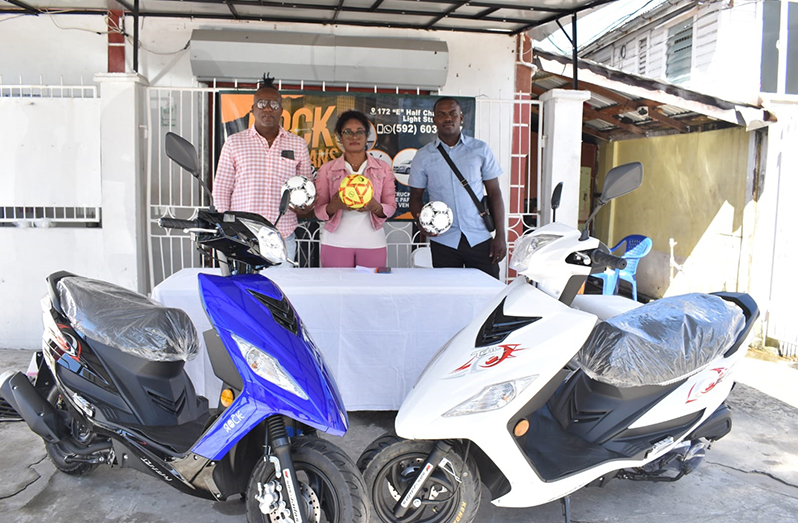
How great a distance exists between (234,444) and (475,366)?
862 millimetres

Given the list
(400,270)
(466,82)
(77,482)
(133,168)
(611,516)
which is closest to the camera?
(611,516)

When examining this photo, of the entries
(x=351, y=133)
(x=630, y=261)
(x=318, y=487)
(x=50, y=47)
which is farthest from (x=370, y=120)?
(x=318, y=487)

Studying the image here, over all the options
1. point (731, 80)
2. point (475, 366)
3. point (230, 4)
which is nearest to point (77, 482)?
point (475, 366)

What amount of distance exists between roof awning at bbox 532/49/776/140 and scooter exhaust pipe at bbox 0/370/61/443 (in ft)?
17.8

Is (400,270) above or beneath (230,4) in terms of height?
beneath

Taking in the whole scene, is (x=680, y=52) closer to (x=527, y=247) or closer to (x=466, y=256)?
(x=466, y=256)

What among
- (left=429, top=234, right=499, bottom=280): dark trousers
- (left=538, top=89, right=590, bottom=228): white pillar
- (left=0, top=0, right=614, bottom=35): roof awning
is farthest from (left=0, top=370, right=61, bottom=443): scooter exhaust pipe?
(left=538, top=89, right=590, bottom=228): white pillar

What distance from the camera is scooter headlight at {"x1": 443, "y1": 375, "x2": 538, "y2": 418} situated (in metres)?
2.14

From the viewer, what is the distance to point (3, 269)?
199 inches

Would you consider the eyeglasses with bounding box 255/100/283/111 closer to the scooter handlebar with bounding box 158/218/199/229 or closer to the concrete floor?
the scooter handlebar with bounding box 158/218/199/229

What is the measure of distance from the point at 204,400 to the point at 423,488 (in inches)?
43.3

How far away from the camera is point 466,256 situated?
14.0 ft

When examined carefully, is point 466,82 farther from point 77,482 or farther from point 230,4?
point 77,482

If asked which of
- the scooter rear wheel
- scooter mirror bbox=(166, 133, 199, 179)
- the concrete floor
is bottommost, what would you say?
the concrete floor
